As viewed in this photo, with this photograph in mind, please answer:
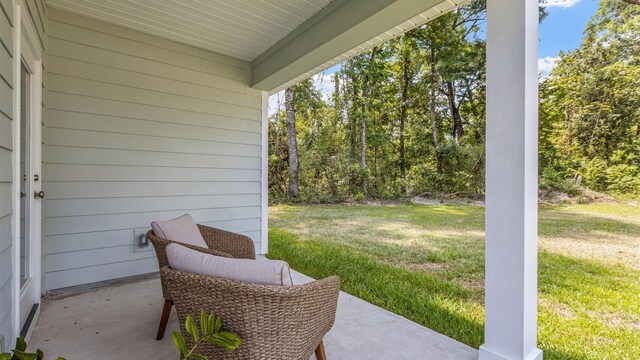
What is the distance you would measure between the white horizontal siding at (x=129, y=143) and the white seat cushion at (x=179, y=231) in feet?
3.75

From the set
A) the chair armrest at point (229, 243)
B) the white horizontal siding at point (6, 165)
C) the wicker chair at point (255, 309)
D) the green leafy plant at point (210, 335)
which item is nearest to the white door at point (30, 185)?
the white horizontal siding at point (6, 165)

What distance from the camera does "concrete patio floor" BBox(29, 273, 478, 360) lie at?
1872 millimetres

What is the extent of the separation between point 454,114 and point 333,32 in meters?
10.3

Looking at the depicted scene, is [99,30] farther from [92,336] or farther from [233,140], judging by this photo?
[92,336]

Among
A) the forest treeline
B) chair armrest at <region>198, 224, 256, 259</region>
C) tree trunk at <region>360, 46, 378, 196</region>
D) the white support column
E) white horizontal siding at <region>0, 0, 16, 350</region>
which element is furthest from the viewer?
tree trunk at <region>360, 46, 378, 196</region>

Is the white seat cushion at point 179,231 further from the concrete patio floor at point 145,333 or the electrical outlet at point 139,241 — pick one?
the electrical outlet at point 139,241

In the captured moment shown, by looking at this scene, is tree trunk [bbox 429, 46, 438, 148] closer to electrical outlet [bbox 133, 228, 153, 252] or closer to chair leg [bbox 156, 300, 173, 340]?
electrical outlet [bbox 133, 228, 153, 252]

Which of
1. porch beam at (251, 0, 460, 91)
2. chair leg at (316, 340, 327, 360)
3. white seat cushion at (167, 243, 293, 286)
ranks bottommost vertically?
chair leg at (316, 340, 327, 360)

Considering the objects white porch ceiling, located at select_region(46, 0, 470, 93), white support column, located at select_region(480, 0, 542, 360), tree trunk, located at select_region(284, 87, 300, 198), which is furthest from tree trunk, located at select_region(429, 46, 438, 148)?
white support column, located at select_region(480, 0, 542, 360)

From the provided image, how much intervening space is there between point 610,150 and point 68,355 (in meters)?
11.1

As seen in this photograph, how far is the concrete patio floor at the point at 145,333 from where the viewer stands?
187 cm

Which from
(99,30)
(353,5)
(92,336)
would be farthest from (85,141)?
(353,5)

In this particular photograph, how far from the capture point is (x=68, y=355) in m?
1.84

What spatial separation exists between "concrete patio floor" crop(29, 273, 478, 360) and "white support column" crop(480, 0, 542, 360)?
38 centimetres
